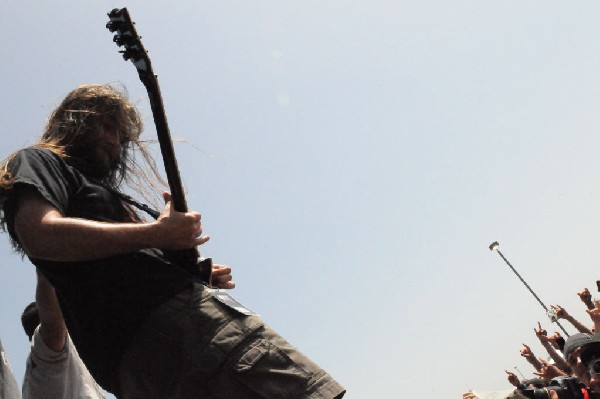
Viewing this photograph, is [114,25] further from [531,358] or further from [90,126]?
[531,358]

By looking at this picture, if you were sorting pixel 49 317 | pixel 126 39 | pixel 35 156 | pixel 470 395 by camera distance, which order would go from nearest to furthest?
pixel 35 156
pixel 126 39
pixel 49 317
pixel 470 395

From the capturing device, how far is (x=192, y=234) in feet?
6.43

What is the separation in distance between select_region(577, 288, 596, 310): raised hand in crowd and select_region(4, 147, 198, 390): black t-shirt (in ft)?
30.3

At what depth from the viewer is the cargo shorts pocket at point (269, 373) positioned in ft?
5.60

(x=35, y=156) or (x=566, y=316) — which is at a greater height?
(x=35, y=156)

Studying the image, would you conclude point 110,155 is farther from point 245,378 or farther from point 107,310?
point 245,378

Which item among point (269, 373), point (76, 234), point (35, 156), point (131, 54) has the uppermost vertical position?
point (131, 54)

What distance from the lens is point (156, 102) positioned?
2.11m

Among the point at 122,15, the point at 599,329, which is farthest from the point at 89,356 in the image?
the point at 599,329

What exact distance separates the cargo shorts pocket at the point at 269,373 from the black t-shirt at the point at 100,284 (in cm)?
38

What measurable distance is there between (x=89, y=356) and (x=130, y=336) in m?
0.27

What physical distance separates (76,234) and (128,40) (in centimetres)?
87

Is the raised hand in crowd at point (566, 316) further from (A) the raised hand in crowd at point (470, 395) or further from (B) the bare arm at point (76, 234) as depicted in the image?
(B) the bare arm at point (76, 234)

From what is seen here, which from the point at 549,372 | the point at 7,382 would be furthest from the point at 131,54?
the point at 549,372
